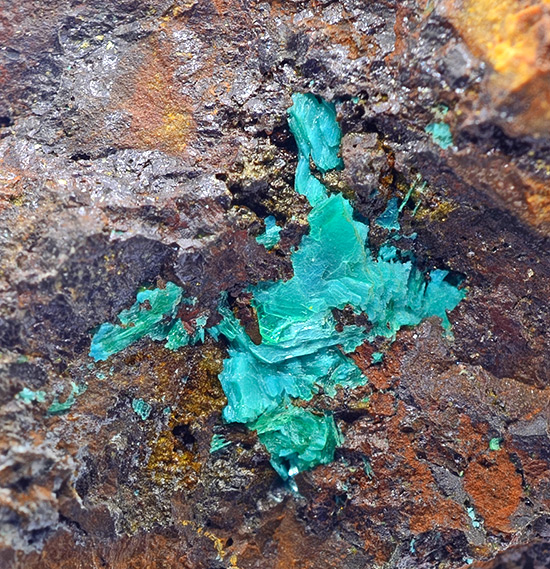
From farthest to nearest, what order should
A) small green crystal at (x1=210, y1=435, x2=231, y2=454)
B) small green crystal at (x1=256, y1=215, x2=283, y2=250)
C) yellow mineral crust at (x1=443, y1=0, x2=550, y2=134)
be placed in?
small green crystal at (x1=210, y1=435, x2=231, y2=454)
small green crystal at (x1=256, y1=215, x2=283, y2=250)
yellow mineral crust at (x1=443, y1=0, x2=550, y2=134)

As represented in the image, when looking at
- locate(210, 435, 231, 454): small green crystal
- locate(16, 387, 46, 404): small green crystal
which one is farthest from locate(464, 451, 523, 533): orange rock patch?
locate(16, 387, 46, 404): small green crystal

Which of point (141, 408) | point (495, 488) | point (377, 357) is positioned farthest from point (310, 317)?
point (495, 488)

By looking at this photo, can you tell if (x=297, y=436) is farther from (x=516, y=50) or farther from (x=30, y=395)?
(x=516, y=50)

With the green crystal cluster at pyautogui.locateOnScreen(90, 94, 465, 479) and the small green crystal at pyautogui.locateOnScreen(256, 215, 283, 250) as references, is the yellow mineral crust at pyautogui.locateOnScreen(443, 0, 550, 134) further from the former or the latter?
the small green crystal at pyautogui.locateOnScreen(256, 215, 283, 250)

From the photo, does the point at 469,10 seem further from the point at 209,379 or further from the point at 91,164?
the point at 209,379

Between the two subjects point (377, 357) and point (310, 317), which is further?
point (377, 357)

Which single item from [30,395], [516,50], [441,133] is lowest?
[30,395]

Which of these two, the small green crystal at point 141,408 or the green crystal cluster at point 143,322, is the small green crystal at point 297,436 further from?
the green crystal cluster at point 143,322
